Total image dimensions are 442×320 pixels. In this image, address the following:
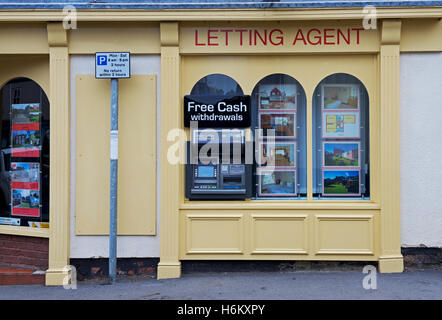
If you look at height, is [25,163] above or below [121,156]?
below

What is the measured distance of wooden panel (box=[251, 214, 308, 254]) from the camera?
7.46 metres

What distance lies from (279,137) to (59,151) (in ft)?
11.1

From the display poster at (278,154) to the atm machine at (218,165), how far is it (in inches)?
12.6

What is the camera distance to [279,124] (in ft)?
25.6

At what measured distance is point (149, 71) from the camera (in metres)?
7.55

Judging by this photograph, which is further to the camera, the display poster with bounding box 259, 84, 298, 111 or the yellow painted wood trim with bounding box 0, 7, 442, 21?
the display poster with bounding box 259, 84, 298, 111

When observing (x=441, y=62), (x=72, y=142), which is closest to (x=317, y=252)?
(x=441, y=62)

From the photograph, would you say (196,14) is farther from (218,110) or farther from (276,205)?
(276,205)

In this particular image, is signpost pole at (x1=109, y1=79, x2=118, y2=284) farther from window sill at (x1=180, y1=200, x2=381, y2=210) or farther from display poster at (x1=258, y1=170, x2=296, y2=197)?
display poster at (x1=258, y1=170, x2=296, y2=197)

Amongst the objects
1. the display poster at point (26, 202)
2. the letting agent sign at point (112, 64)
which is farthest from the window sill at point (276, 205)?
the display poster at point (26, 202)

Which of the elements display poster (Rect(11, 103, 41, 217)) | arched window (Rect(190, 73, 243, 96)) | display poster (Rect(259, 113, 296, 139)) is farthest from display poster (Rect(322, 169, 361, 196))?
display poster (Rect(11, 103, 41, 217))

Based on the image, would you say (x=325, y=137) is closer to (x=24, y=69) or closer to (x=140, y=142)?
(x=140, y=142)

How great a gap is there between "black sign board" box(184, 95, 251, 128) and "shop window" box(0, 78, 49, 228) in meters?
2.36

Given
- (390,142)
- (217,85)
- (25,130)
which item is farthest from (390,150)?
(25,130)
